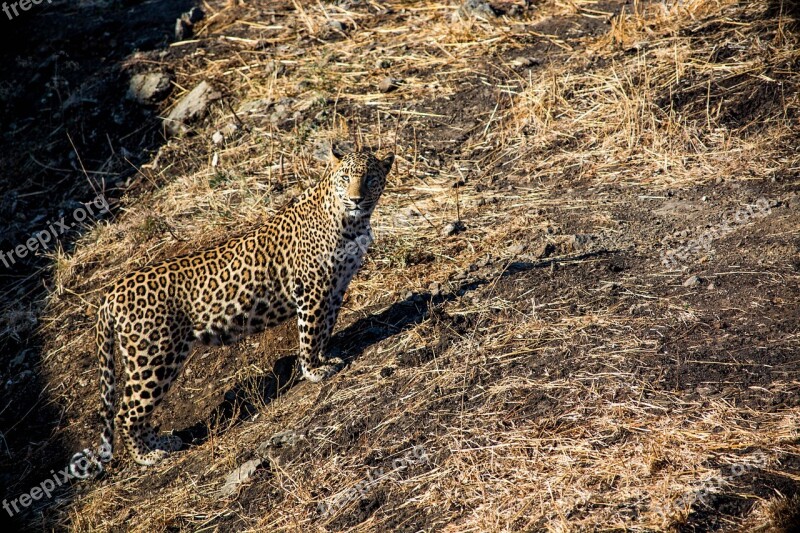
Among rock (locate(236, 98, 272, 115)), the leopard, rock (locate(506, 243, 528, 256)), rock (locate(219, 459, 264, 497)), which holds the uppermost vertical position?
rock (locate(236, 98, 272, 115))

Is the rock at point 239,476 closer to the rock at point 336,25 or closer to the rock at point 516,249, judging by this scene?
the rock at point 516,249

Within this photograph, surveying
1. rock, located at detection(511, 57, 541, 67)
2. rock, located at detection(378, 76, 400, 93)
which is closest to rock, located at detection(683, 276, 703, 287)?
rock, located at detection(511, 57, 541, 67)

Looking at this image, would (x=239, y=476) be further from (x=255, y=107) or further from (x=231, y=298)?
(x=255, y=107)

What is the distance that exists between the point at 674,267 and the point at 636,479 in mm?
2664

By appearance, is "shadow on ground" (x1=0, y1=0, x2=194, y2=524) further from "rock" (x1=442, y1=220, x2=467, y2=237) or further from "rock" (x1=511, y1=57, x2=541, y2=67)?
"rock" (x1=511, y1=57, x2=541, y2=67)

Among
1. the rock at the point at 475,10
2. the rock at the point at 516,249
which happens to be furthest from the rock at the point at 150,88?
the rock at the point at 516,249

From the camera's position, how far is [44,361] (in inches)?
361

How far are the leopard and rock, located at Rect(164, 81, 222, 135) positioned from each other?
177 inches

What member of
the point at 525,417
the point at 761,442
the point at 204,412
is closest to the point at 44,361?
the point at 204,412

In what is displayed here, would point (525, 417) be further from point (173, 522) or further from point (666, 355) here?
point (173, 522)

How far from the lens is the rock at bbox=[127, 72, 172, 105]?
12141mm

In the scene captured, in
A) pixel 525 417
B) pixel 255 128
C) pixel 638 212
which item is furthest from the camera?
pixel 255 128

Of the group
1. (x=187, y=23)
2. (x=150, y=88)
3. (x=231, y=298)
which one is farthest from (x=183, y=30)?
(x=231, y=298)

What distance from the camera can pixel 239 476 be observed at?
22.0ft
